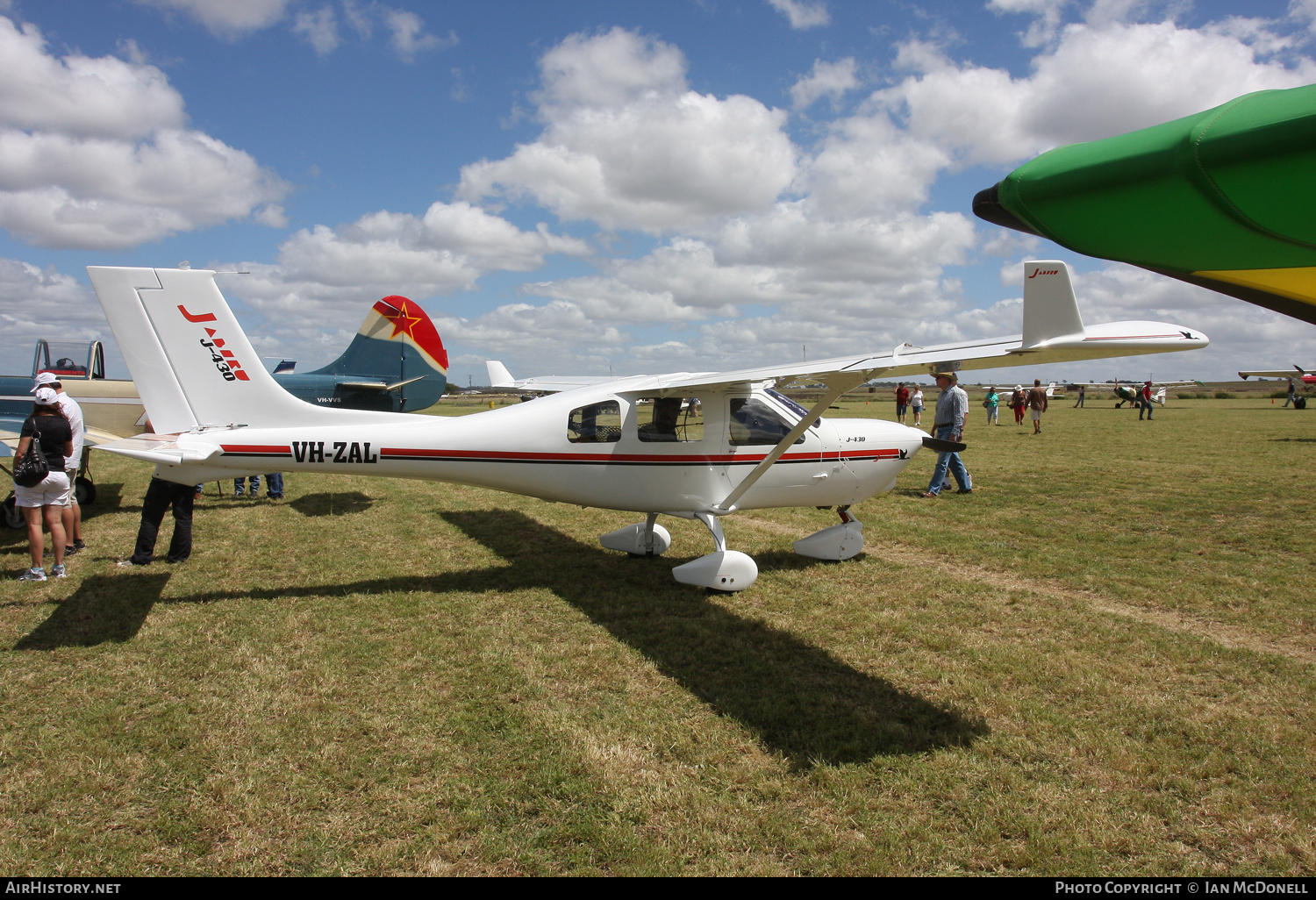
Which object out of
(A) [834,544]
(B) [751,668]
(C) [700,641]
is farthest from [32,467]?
(A) [834,544]

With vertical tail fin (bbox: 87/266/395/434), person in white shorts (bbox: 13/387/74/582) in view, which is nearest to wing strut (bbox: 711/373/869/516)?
vertical tail fin (bbox: 87/266/395/434)

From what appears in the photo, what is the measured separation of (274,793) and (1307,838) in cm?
459

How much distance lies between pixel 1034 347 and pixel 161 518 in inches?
333

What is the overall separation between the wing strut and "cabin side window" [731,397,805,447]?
0.17 m

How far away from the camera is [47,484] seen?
654 centimetres

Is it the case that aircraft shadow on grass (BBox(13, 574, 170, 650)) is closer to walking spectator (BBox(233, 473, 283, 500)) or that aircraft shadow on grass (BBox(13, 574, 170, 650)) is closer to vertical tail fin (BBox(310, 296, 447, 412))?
walking spectator (BBox(233, 473, 283, 500))

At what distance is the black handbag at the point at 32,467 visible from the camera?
20.4 feet

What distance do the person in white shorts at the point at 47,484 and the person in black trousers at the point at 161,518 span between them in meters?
0.71

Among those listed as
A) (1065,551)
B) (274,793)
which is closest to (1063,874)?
(274,793)

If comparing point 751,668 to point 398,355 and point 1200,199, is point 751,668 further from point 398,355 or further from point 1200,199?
point 398,355

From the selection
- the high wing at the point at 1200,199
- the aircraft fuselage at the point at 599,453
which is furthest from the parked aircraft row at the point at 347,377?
the high wing at the point at 1200,199

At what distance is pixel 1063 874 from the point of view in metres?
2.68

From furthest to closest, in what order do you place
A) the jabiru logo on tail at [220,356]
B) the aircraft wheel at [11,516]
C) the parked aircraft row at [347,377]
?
the parked aircraft row at [347,377], the aircraft wheel at [11,516], the jabiru logo on tail at [220,356]

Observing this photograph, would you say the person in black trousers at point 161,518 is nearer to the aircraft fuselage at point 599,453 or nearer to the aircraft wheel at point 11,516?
the aircraft fuselage at point 599,453
